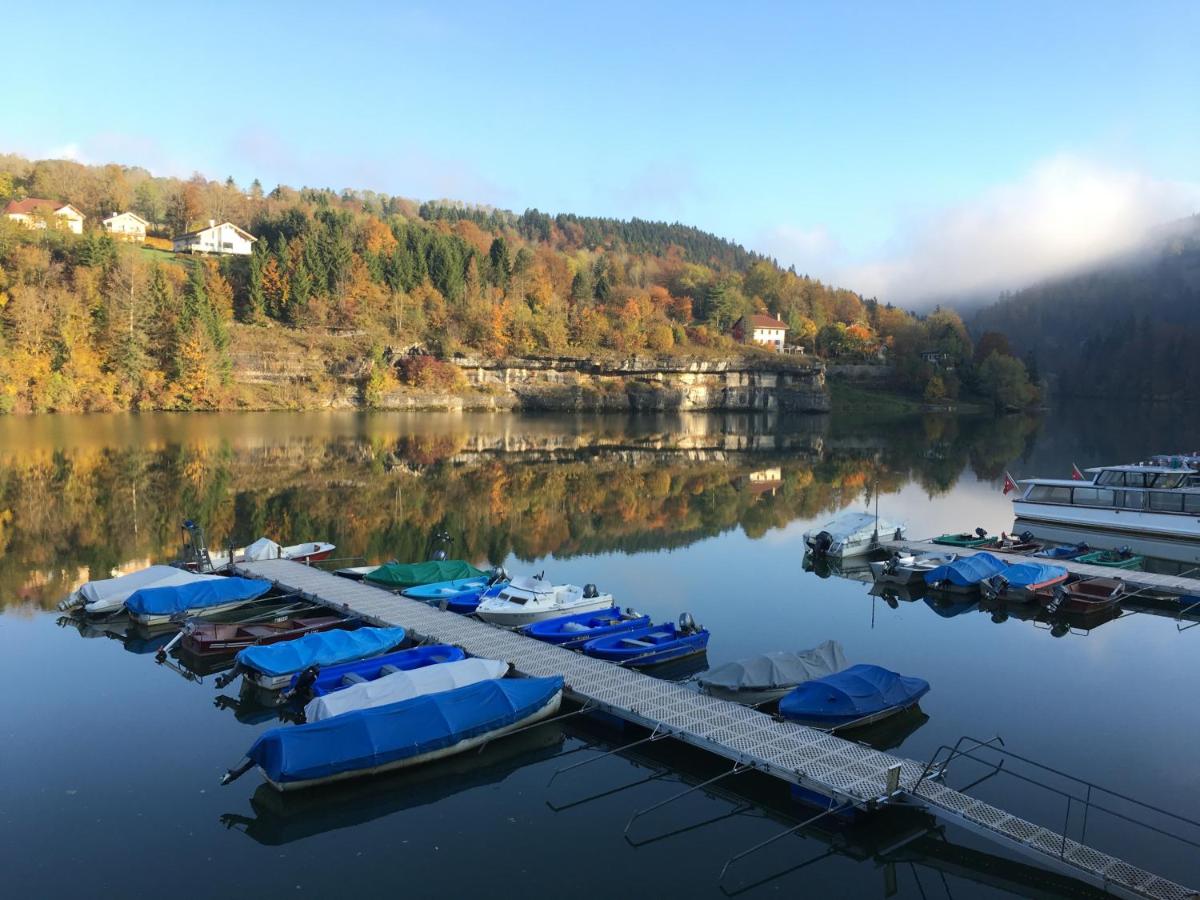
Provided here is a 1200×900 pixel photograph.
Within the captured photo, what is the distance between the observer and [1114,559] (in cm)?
3622

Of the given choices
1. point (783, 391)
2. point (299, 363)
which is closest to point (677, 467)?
point (299, 363)

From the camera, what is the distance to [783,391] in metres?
134

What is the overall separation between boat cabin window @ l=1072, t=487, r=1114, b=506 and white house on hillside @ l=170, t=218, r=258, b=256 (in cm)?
12164

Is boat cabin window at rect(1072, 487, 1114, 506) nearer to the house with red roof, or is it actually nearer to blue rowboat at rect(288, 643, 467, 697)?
blue rowboat at rect(288, 643, 467, 697)

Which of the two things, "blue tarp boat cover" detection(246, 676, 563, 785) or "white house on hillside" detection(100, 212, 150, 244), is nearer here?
"blue tarp boat cover" detection(246, 676, 563, 785)

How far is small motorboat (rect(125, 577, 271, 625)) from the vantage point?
83.4 feet

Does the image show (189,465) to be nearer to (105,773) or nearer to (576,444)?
(576,444)

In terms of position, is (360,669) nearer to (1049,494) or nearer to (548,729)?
(548,729)

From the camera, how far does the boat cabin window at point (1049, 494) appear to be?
42.9m

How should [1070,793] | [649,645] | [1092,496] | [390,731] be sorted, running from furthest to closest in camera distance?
[1092,496] < [649,645] < [390,731] < [1070,793]

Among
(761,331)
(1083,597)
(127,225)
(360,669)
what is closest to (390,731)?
(360,669)

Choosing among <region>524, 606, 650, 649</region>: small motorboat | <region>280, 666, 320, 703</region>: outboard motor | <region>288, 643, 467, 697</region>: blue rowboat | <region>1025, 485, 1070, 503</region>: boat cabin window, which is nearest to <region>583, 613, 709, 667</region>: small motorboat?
<region>524, 606, 650, 649</region>: small motorboat

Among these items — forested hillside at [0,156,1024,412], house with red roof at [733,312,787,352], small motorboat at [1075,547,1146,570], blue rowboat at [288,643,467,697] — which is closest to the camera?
blue rowboat at [288,643,467,697]

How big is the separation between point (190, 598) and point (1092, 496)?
133ft
